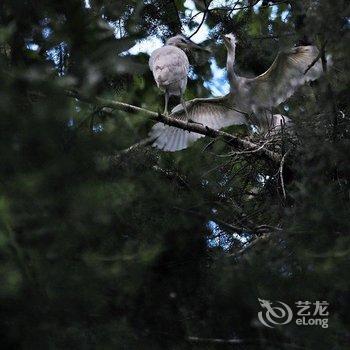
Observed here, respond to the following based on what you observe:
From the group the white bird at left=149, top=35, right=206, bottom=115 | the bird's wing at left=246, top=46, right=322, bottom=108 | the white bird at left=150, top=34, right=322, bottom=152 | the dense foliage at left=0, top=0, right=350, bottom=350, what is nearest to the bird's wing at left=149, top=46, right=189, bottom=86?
the white bird at left=149, top=35, right=206, bottom=115

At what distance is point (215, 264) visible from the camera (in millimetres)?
3033

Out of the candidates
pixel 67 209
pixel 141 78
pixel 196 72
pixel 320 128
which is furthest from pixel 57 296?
pixel 196 72

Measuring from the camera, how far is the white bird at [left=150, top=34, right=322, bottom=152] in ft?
20.5

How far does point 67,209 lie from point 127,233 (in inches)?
16.6

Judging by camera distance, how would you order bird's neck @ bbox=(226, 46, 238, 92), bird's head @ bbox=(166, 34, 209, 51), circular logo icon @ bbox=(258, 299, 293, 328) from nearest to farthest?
circular logo icon @ bbox=(258, 299, 293, 328), bird's head @ bbox=(166, 34, 209, 51), bird's neck @ bbox=(226, 46, 238, 92)

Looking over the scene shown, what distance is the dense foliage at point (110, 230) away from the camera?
2299 mm

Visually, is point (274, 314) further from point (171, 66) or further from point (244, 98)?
point (244, 98)

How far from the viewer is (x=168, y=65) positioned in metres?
6.37

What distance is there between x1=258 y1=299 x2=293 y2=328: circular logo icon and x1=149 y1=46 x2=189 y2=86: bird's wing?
12.0 ft

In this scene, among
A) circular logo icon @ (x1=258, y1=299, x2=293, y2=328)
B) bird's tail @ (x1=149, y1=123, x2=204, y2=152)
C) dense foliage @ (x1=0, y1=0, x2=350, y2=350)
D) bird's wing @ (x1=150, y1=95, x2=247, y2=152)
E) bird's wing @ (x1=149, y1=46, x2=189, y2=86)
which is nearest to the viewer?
dense foliage @ (x1=0, y1=0, x2=350, y2=350)

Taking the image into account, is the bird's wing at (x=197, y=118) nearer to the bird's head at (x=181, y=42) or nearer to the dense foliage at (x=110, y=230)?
the bird's head at (x=181, y=42)

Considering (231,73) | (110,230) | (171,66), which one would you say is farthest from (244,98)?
(110,230)

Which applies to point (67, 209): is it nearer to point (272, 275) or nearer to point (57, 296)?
point (57, 296)

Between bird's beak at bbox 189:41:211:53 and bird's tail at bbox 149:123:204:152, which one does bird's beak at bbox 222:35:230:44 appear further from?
bird's tail at bbox 149:123:204:152
